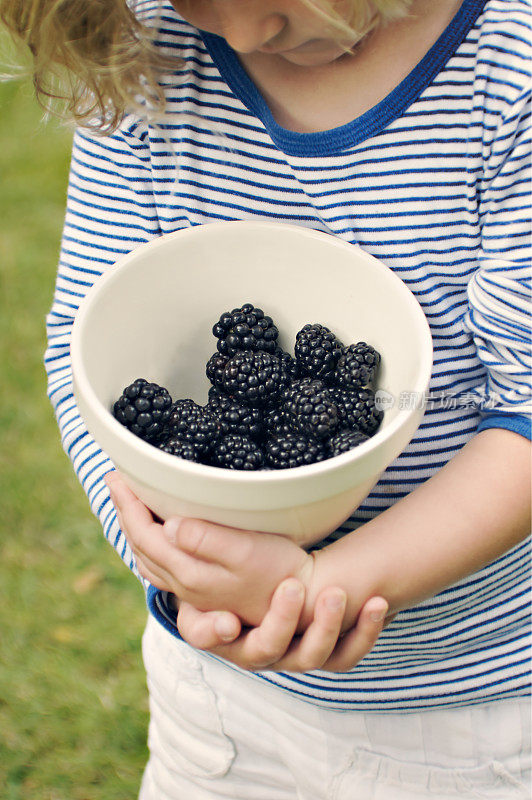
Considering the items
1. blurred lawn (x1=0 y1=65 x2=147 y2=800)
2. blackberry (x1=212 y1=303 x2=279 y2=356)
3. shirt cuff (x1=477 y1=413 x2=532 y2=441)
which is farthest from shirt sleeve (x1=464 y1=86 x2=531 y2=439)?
blurred lawn (x1=0 y1=65 x2=147 y2=800)

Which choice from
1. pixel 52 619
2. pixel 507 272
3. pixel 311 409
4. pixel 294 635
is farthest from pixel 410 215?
pixel 52 619

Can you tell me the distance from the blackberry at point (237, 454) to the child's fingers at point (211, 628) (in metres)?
0.14

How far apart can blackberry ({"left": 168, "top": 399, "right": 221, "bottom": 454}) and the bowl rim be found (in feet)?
0.22

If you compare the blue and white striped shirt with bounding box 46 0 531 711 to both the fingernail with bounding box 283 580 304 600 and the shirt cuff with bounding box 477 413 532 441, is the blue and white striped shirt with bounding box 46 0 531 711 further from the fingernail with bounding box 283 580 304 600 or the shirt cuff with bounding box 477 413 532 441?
the fingernail with bounding box 283 580 304 600

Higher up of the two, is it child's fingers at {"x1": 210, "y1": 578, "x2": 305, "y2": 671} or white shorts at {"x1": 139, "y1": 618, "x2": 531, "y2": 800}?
child's fingers at {"x1": 210, "y1": 578, "x2": 305, "y2": 671}

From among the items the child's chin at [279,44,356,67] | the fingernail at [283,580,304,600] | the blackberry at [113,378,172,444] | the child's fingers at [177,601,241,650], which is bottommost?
the child's fingers at [177,601,241,650]

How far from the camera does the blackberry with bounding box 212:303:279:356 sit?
806mm

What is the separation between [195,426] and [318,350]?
150 mm

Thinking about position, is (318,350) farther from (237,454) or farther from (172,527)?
(172,527)

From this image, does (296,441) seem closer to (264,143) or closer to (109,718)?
(264,143)

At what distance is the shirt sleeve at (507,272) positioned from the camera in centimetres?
71

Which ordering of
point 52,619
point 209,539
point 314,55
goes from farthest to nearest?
1. point 52,619
2. point 314,55
3. point 209,539

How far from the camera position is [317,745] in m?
0.94

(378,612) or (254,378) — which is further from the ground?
(254,378)
